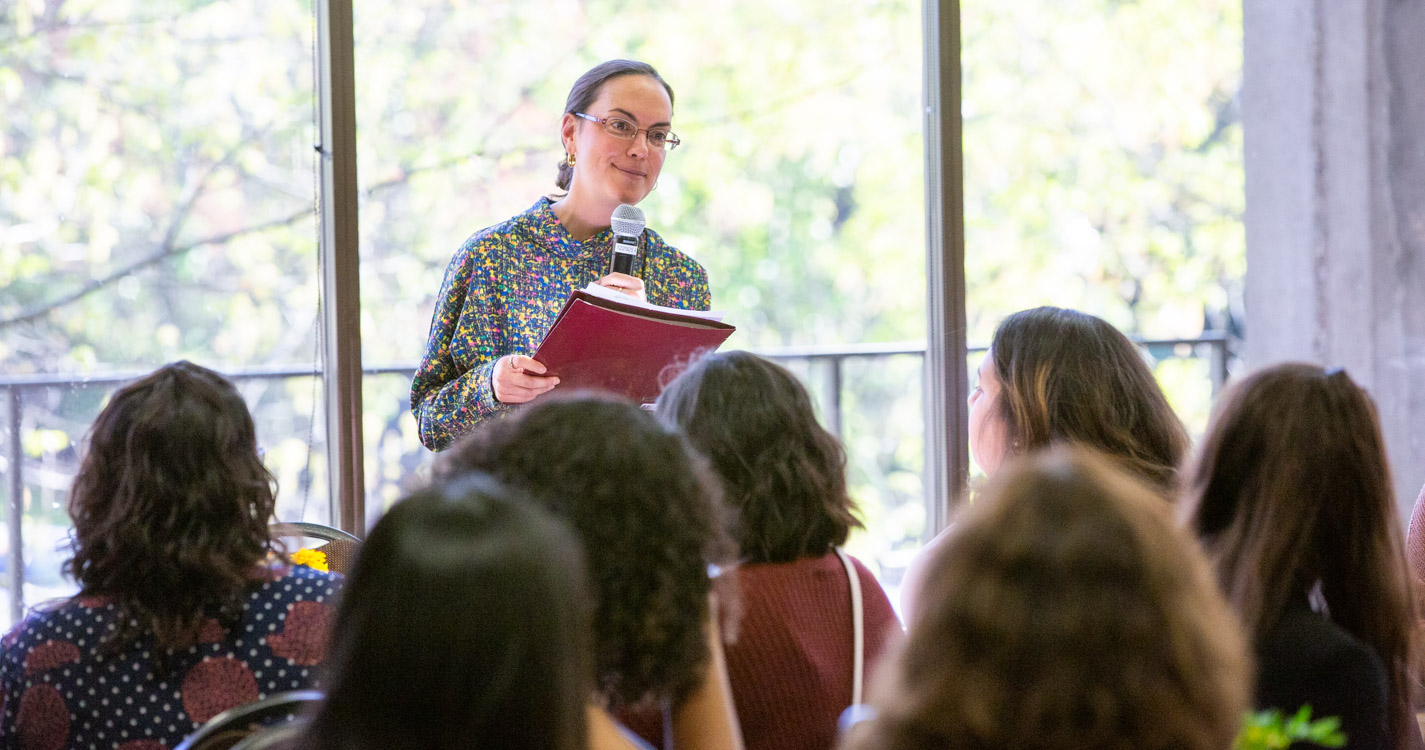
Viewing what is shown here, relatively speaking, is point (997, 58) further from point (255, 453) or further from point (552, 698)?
point (552, 698)

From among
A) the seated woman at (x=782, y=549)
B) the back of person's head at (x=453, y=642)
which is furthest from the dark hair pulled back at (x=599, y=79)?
the back of person's head at (x=453, y=642)

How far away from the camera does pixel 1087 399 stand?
1989 mm

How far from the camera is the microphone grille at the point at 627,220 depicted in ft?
8.02

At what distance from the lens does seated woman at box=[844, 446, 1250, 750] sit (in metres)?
0.81

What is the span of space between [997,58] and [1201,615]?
10.8 feet

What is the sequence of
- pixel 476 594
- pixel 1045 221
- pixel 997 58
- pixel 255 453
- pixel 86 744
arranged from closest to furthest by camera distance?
pixel 476 594 → pixel 86 744 → pixel 255 453 → pixel 997 58 → pixel 1045 221

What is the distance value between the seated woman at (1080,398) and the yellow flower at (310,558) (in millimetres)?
940

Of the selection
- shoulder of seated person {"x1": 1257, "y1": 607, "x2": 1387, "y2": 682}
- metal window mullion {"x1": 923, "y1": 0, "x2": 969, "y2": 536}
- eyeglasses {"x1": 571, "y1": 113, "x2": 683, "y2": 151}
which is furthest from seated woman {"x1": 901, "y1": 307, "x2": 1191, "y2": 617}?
metal window mullion {"x1": 923, "y1": 0, "x2": 969, "y2": 536}

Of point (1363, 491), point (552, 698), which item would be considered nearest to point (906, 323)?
point (1363, 491)

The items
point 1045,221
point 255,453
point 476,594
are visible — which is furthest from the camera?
point 1045,221

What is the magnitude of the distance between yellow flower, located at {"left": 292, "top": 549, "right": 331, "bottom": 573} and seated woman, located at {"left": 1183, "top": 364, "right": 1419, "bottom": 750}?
131cm

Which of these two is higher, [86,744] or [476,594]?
[476,594]

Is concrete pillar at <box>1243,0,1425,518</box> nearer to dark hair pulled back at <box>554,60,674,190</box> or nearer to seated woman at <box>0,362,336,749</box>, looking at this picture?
dark hair pulled back at <box>554,60,674,190</box>

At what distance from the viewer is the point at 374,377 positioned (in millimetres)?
3914
